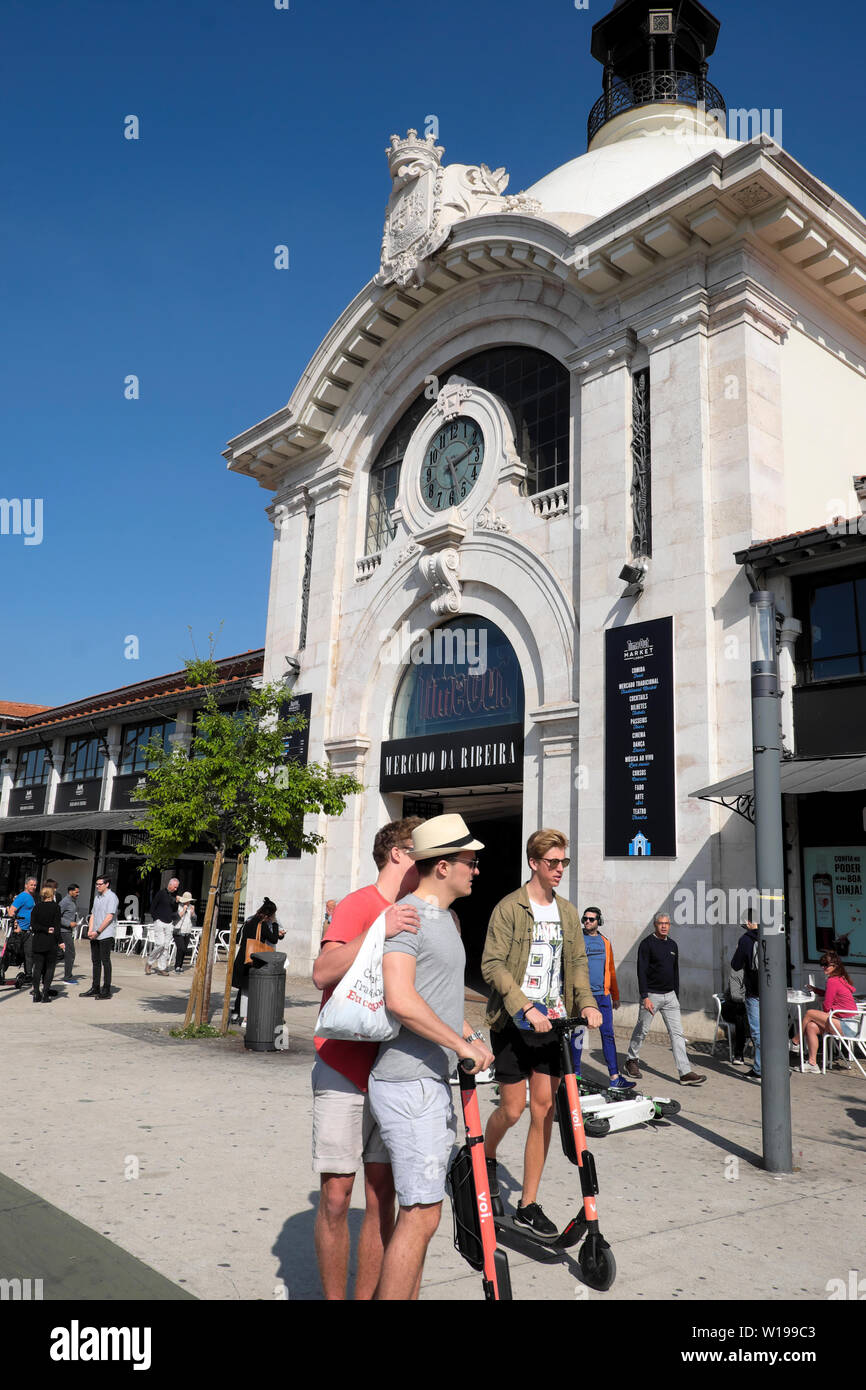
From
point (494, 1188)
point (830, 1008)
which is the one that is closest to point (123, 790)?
point (830, 1008)

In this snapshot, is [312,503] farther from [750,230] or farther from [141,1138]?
[141,1138]

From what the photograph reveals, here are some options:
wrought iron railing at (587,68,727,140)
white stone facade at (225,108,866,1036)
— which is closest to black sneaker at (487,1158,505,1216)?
white stone facade at (225,108,866,1036)

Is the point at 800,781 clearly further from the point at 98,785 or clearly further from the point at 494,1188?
the point at 98,785

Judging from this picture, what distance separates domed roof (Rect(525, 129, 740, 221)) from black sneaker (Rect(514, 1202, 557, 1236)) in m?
18.6

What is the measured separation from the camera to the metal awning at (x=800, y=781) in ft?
35.9

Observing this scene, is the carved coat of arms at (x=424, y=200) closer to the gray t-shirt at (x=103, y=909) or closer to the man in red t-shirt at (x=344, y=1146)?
the gray t-shirt at (x=103, y=909)

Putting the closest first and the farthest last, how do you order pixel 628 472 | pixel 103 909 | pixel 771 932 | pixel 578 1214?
1. pixel 578 1214
2. pixel 771 932
3. pixel 103 909
4. pixel 628 472

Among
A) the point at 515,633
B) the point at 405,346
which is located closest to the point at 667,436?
the point at 515,633

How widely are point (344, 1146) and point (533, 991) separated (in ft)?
6.69

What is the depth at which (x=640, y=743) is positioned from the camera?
14211mm

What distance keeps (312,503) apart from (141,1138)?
61.0ft

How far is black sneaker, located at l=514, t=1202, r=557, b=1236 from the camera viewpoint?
4914 millimetres

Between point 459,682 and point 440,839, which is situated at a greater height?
point 459,682

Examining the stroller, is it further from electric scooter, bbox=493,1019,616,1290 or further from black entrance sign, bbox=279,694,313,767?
electric scooter, bbox=493,1019,616,1290
